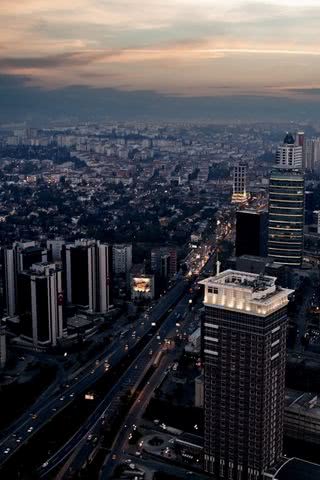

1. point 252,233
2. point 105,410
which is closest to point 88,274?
point 252,233

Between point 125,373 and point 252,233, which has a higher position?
point 252,233

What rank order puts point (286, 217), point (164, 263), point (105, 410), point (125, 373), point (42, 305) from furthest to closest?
point (286, 217) < point (164, 263) < point (42, 305) < point (125, 373) < point (105, 410)

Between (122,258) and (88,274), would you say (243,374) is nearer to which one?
(88,274)

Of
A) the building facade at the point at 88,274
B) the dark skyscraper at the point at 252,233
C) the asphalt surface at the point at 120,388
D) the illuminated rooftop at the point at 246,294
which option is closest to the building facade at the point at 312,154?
the dark skyscraper at the point at 252,233

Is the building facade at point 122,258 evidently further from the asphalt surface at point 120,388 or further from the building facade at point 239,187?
the building facade at point 239,187

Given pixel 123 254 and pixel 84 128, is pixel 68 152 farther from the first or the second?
pixel 123 254

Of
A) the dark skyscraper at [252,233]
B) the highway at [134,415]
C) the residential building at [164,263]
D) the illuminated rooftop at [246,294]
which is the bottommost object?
the highway at [134,415]

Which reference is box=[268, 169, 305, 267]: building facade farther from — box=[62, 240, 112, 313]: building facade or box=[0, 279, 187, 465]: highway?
box=[62, 240, 112, 313]: building facade
